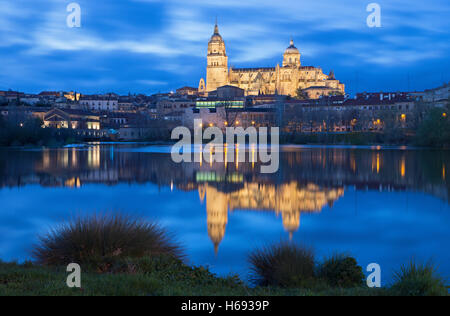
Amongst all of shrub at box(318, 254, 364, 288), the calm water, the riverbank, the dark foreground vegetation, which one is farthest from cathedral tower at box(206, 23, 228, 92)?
the riverbank

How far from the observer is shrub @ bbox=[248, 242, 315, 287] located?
5.73 metres

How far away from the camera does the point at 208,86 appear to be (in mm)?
161125

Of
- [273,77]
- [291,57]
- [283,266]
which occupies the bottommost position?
[283,266]

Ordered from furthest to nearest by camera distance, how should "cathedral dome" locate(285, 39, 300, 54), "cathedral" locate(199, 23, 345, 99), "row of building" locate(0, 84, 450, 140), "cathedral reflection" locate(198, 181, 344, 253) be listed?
1. "cathedral dome" locate(285, 39, 300, 54)
2. "cathedral" locate(199, 23, 345, 99)
3. "row of building" locate(0, 84, 450, 140)
4. "cathedral reflection" locate(198, 181, 344, 253)

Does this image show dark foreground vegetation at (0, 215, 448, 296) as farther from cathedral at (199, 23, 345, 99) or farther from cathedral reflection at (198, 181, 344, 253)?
cathedral at (199, 23, 345, 99)

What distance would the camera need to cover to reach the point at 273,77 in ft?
495

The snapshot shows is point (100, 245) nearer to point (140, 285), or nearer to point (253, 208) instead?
point (140, 285)

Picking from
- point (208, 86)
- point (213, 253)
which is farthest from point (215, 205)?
point (208, 86)

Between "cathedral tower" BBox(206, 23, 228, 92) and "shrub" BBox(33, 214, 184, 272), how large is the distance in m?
152

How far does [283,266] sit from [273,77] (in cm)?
14776

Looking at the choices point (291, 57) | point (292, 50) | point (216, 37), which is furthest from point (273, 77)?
point (216, 37)

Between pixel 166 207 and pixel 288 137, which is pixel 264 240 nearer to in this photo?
pixel 166 207

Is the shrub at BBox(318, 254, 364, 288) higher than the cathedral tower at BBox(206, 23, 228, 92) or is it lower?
lower

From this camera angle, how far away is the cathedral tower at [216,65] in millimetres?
157750
